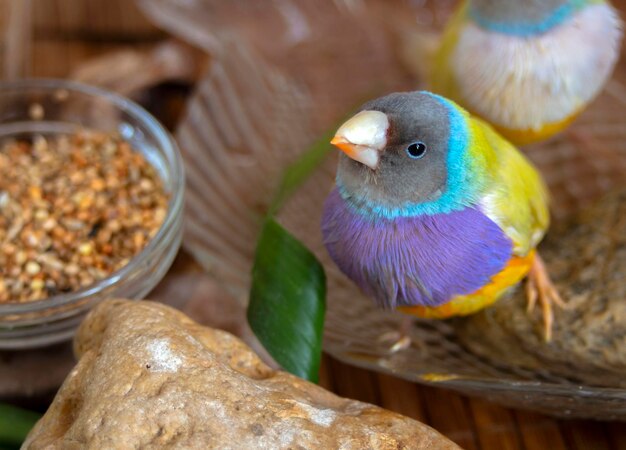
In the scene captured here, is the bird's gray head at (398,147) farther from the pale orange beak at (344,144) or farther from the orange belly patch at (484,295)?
the orange belly patch at (484,295)

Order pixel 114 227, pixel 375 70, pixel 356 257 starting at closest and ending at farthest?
1. pixel 356 257
2. pixel 114 227
3. pixel 375 70

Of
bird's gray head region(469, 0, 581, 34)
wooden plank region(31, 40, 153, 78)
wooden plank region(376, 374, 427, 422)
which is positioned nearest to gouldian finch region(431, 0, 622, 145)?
bird's gray head region(469, 0, 581, 34)

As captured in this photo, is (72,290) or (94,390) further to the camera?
(72,290)

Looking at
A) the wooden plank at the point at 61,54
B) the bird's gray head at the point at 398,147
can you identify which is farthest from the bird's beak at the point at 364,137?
the wooden plank at the point at 61,54

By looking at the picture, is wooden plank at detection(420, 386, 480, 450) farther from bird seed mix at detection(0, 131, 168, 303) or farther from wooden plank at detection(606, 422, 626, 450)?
bird seed mix at detection(0, 131, 168, 303)

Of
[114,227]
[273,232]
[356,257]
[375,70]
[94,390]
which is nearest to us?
[94,390]

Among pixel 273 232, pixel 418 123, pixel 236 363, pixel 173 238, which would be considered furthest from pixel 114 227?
pixel 418 123

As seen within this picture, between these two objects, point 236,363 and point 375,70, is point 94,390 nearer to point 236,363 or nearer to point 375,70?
point 236,363
